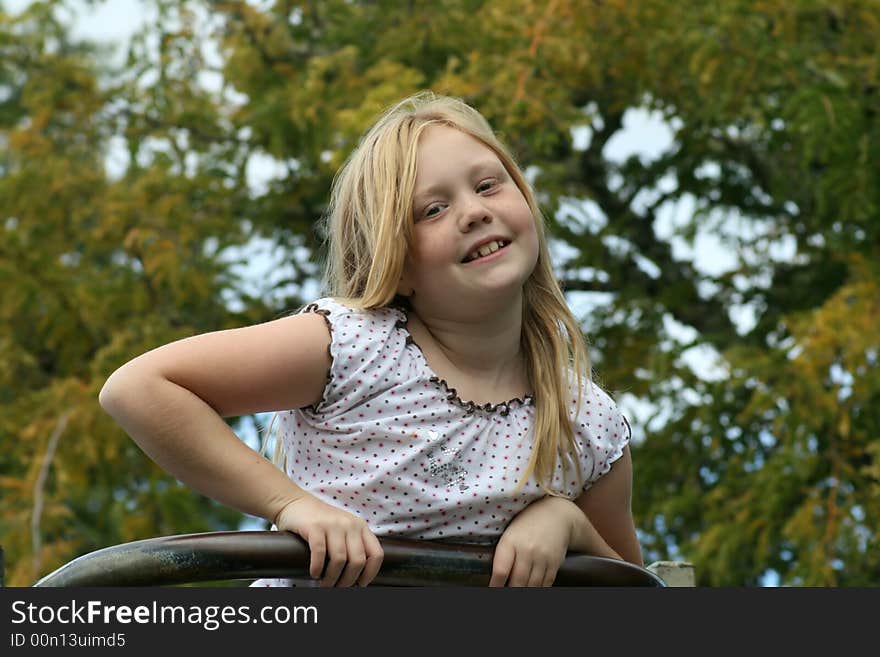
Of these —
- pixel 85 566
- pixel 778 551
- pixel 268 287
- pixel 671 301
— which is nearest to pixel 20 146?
pixel 268 287

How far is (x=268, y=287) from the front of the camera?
19.5 ft

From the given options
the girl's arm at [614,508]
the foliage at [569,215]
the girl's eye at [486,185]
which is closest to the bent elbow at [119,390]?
the girl's eye at [486,185]

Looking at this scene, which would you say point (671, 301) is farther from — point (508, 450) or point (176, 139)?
point (508, 450)

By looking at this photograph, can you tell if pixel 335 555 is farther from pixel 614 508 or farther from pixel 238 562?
pixel 614 508

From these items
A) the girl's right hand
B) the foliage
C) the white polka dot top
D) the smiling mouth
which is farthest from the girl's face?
the foliage

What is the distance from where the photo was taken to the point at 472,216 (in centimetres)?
180

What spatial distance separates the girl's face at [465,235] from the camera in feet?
5.90

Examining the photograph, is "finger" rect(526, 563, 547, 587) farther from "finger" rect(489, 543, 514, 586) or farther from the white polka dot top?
the white polka dot top

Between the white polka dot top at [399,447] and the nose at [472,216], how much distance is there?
0.18 metres

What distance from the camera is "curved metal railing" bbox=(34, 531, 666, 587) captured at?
1.31m

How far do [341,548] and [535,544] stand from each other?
0.30 m

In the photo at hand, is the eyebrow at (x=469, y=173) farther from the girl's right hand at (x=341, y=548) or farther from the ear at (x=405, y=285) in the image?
the girl's right hand at (x=341, y=548)

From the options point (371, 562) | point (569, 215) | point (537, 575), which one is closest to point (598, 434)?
point (537, 575)

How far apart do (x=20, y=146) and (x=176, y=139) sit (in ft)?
2.23
